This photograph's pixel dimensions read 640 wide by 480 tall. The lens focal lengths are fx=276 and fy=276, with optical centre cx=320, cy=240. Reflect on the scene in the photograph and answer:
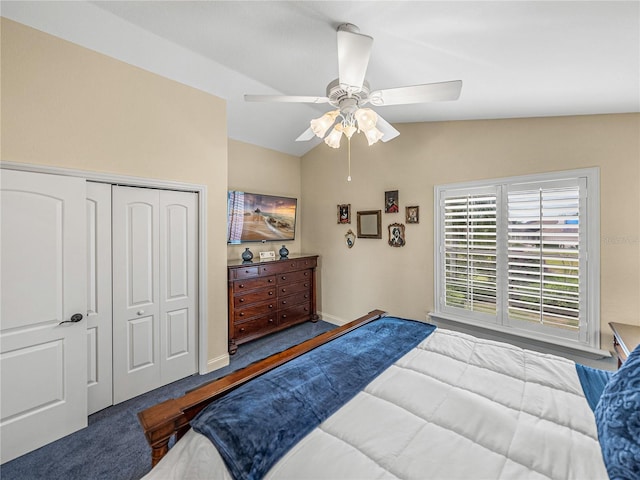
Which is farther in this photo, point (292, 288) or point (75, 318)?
point (292, 288)

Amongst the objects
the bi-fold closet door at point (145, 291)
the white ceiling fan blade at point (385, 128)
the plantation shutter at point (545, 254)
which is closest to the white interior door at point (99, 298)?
the bi-fold closet door at point (145, 291)

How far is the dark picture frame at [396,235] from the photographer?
355 centimetres

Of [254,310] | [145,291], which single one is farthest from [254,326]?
[145,291]

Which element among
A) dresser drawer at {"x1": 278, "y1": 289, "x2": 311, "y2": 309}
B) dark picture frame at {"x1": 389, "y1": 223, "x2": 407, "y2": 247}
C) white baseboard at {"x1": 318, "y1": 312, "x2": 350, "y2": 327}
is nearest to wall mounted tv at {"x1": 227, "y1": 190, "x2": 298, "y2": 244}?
dresser drawer at {"x1": 278, "y1": 289, "x2": 311, "y2": 309}

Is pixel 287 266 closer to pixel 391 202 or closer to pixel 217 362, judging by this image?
pixel 217 362

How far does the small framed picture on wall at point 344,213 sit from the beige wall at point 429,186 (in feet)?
0.26

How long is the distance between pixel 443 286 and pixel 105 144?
11.8 feet

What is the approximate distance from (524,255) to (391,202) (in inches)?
60.9

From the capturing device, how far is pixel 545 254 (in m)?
2.60

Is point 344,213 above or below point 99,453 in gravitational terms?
above

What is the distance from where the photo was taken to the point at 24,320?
1871 mm

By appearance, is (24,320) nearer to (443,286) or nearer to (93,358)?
(93,358)

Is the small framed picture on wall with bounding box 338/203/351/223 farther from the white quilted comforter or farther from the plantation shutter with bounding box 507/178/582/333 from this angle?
the white quilted comforter

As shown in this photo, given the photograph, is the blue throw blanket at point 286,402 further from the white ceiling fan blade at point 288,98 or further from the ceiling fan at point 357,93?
the white ceiling fan blade at point 288,98
